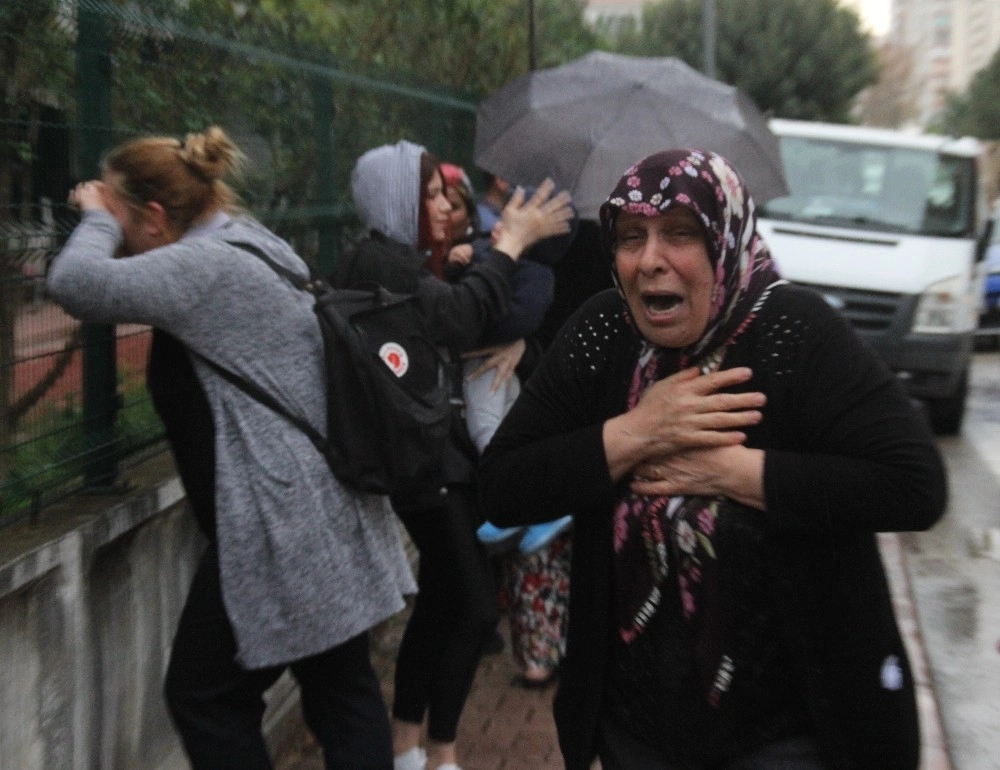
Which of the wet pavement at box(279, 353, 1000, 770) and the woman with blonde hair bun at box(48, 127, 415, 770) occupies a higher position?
the woman with blonde hair bun at box(48, 127, 415, 770)

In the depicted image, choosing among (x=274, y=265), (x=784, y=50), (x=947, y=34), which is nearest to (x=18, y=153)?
(x=274, y=265)

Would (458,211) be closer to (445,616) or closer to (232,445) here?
(445,616)

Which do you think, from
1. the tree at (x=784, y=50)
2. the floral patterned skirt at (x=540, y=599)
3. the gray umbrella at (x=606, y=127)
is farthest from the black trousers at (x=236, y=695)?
the tree at (x=784, y=50)

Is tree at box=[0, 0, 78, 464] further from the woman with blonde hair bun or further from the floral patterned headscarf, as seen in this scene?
the floral patterned headscarf

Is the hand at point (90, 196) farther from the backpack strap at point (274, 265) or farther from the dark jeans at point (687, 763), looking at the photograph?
the dark jeans at point (687, 763)

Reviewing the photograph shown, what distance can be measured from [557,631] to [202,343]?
2436mm

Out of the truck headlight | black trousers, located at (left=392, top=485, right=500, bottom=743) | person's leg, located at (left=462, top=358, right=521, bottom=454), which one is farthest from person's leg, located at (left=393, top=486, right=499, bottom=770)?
the truck headlight

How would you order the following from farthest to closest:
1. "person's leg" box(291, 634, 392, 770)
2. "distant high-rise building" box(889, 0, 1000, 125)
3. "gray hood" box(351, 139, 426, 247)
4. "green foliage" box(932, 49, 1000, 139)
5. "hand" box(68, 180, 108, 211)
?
1. "distant high-rise building" box(889, 0, 1000, 125)
2. "green foliage" box(932, 49, 1000, 139)
3. "gray hood" box(351, 139, 426, 247)
4. "person's leg" box(291, 634, 392, 770)
5. "hand" box(68, 180, 108, 211)

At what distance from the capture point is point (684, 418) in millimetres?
2299

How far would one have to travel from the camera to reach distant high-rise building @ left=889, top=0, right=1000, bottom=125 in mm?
158250

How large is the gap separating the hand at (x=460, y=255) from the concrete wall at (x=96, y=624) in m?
1.06

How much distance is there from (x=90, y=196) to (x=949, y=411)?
28.8 feet

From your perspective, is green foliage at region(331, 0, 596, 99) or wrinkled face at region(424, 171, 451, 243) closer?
wrinkled face at region(424, 171, 451, 243)

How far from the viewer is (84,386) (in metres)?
3.67
